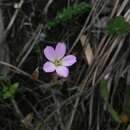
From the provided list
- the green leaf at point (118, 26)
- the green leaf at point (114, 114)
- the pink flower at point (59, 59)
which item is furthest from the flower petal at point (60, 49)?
the green leaf at point (114, 114)

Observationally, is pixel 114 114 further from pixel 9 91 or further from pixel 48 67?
pixel 9 91

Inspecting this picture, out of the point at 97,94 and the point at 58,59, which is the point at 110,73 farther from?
the point at 58,59

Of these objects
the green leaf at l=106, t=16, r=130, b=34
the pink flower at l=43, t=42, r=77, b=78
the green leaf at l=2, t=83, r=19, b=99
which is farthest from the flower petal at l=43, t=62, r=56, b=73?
the green leaf at l=106, t=16, r=130, b=34

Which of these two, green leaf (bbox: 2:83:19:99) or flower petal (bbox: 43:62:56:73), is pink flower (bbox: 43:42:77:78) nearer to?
flower petal (bbox: 43:62:56:73)

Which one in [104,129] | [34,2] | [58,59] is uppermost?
[34,2]

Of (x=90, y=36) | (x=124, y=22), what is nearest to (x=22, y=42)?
(x=90, y=36)

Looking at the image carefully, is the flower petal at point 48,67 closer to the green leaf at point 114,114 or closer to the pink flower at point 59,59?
the pink flower at point 59,59
